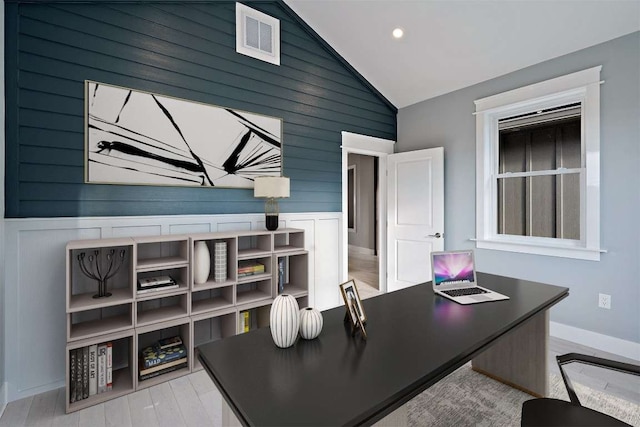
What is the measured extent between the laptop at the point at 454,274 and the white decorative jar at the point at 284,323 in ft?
3.33

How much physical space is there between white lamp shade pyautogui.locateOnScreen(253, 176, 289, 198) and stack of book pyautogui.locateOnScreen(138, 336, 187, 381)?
→ 4.71 feet

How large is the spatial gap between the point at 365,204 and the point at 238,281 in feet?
17.5

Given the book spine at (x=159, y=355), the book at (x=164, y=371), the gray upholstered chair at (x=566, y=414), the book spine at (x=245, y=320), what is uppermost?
the gray upholstered chair at (x=566, y=414)

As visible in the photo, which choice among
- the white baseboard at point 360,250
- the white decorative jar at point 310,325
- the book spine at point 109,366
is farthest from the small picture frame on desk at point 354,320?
the white baseboard at point 360,250

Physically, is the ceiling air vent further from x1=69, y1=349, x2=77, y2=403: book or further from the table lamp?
x1=69, y1=349, x2=77, y2=403: book

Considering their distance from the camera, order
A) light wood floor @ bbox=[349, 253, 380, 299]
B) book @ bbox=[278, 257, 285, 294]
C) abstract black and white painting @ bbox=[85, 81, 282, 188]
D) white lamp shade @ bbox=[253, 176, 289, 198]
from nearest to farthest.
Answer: abstract black and white painting @ bbox=[85, 81, 282, 188] → white lamp shade @ bbox=[253, 176, 289, 198] → book @ bbox=[278, 257, 285, 294] → light wood floor @ bbox=[349, 253, 380, 299]

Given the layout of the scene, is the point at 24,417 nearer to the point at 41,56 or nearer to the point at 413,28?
the point at 41,56

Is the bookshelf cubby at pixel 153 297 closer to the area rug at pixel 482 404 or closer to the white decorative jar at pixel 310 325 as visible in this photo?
the area rug at pixel 482 404

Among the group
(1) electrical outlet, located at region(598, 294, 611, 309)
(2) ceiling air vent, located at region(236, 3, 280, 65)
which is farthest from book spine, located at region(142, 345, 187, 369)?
(1) electrical outlet, located at region(598, 294, 611, 309)

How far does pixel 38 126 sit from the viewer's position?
2227 millimetres

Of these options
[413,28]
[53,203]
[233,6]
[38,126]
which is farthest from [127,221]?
[413,28]

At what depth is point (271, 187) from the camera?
2.94 meters

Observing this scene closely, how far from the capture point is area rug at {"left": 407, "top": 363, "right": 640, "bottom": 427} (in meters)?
1.95

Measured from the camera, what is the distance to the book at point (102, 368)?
2.22m
